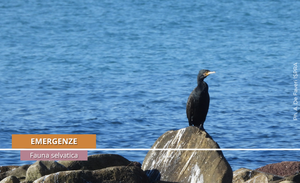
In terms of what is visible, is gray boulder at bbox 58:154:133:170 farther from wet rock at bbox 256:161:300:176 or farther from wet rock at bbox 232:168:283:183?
wet rock at bbox 256:161:300:176

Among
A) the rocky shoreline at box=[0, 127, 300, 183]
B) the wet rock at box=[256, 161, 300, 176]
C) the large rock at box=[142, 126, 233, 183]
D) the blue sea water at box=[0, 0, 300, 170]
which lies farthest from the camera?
the blue sea water at box=[0, 0, 300, 170]

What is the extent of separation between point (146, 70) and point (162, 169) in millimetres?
18220

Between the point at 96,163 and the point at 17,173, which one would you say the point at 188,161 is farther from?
the point at 17,173

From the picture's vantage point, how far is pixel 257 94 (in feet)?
62.0

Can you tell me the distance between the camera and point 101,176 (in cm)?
676

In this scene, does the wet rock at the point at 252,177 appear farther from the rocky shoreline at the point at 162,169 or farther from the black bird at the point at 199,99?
the black bird at the point at 199,99

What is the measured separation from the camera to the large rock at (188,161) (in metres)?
6.95

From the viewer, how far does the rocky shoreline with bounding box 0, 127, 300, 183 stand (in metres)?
6.77

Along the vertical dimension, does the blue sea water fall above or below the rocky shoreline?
below

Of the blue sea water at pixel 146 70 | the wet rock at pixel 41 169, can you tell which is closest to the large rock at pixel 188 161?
the wet rock at pixel 41 169

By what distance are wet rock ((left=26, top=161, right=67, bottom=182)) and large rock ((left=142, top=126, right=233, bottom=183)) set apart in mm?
1320

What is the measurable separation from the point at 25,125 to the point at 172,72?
11404mm

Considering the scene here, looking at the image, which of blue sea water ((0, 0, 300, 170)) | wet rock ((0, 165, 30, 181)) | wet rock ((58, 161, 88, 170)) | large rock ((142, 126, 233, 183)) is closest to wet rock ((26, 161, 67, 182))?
wet rock ((58, 161, 88, 170))

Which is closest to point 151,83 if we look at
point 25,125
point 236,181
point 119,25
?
point 25,125
